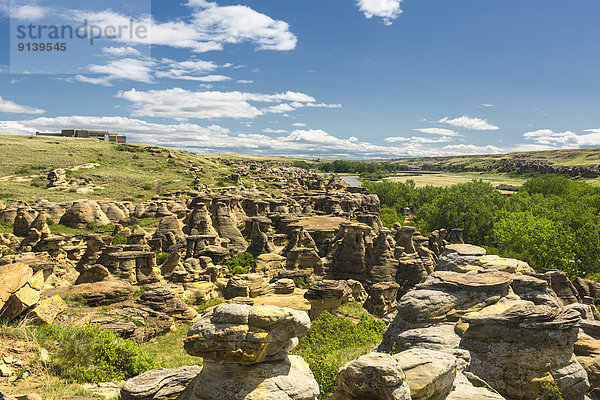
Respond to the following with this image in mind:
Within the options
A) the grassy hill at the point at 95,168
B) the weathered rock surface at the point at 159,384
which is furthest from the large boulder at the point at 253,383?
the grassy hill at the point at 95,168

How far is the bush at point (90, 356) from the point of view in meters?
12.6

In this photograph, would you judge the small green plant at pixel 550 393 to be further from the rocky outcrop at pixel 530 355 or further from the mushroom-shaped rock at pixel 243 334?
the mushroom-shaped rock at pixel 243 334

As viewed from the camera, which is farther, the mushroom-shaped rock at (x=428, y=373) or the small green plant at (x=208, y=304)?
the small green plant at (x=208, y=304)

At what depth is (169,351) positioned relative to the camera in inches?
714

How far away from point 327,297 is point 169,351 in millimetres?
11326

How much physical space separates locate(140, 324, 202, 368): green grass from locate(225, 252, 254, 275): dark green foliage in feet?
53.3

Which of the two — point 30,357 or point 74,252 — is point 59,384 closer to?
point 30,357

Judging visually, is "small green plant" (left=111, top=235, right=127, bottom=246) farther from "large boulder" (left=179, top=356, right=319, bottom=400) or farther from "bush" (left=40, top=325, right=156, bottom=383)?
"large boulder" (left=179, top=356, right=319, bottom=400)

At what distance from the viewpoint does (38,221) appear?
39.1 metres

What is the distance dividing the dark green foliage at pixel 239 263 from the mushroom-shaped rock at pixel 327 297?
46.5ft

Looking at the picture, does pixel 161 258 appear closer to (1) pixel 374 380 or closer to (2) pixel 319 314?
(2) pixel 319 314

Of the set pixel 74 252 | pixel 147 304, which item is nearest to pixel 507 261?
pixel 147 304

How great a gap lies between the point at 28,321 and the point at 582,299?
39379mm

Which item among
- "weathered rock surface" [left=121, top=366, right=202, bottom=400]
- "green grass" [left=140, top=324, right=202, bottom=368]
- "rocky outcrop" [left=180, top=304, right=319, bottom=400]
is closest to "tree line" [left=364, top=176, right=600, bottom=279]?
"green grass" [left=140, top=324, right=202, bottom=368]
